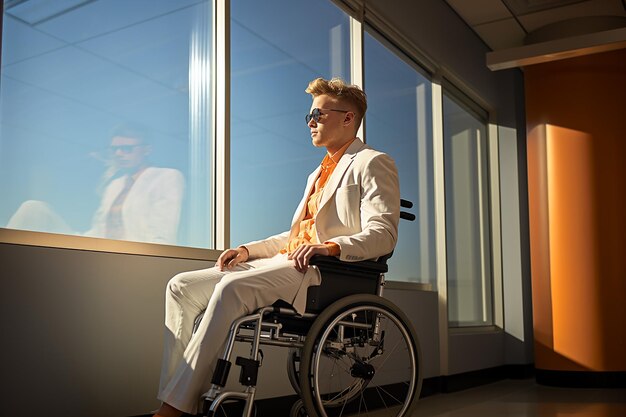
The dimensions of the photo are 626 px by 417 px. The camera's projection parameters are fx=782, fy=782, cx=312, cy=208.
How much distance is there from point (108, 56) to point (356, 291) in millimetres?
1215

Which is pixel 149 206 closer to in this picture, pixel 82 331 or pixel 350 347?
pixel 82 331

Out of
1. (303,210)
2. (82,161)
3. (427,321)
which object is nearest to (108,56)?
(82,161)

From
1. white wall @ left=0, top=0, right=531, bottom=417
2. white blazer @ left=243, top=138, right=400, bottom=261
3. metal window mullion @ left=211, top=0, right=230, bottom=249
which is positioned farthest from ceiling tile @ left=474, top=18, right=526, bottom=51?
white blazer @ left=243, top=138, right=400, bottom=261

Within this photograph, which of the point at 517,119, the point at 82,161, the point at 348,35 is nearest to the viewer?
the point at 82,161

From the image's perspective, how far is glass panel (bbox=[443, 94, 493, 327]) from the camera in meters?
5.66

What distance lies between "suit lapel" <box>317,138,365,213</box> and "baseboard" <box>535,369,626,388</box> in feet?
11.8

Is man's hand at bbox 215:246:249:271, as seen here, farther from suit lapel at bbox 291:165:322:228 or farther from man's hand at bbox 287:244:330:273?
man's hand at bbox 287:244:330:273

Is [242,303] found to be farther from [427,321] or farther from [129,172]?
[427,321]

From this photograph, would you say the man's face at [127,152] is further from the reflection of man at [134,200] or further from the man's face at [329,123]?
the man's face at [329,123]

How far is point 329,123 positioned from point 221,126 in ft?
2.47

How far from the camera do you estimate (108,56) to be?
107 inches

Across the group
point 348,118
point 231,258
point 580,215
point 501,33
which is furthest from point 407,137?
point 231,258

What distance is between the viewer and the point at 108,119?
2680 millimetres

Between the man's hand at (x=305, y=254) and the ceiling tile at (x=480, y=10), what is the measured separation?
366 cm
